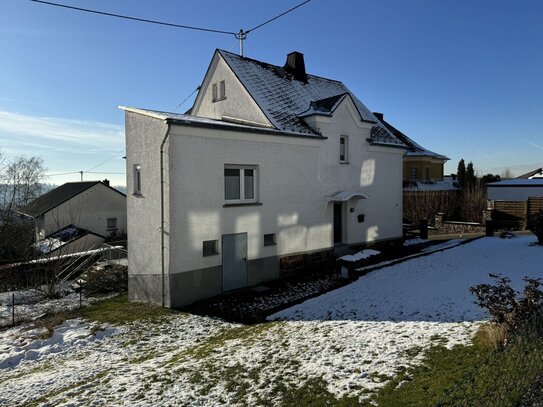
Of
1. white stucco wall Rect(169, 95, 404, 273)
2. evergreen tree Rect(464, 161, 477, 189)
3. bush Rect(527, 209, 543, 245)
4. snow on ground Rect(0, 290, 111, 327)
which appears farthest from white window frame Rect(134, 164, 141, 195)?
evergreen tree Rect(464, 161, 477, 189)

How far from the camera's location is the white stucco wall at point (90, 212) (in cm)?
3981

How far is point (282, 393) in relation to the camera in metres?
6.33

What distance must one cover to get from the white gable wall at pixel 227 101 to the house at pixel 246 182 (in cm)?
7

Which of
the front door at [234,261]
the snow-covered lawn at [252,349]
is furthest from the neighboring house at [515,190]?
the front door at [234,261]

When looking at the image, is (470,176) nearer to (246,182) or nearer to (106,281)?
(246,182)

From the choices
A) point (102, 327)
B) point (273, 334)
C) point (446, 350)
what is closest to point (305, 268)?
point (273, 334)

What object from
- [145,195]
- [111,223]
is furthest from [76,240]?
[145,195]

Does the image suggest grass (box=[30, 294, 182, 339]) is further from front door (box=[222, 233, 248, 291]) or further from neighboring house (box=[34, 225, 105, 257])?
neighboring house (box=[34, 225, 105, 257])

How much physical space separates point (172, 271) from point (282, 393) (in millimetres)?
7233

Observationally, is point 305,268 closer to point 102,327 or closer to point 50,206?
point 102,327

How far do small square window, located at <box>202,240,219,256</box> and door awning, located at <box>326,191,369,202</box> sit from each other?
6069 millimetres

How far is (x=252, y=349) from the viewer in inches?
336

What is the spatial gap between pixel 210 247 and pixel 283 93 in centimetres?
933

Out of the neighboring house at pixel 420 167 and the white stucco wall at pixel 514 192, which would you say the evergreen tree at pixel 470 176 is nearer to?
the neighboring house at pixel 420 167
